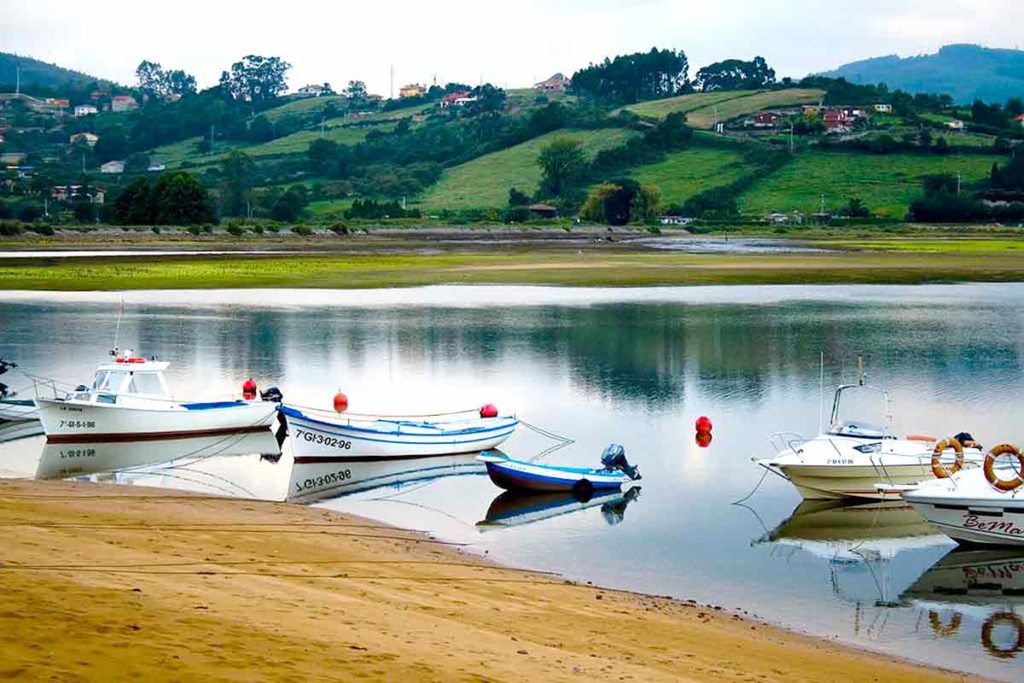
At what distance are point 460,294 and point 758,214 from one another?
99.0 metres

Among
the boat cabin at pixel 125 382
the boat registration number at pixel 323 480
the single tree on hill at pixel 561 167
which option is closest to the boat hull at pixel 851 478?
the boat registration number at pixel 323 480

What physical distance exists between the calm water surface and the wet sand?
7.15ft

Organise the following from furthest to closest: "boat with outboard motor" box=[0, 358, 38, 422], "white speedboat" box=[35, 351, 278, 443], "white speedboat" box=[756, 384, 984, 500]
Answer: "boat with outboard motor" box=[0, 358, 38, 422], "white speedboat" box=[35, 351, 278, 443], "white speedboat" box=[756, 384, 984, 500]

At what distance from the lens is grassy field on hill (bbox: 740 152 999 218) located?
566ft

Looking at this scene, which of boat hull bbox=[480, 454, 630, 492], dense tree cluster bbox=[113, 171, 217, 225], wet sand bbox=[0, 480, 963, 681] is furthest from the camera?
dense tree cluster bbox=[113, 171, 217, 225]

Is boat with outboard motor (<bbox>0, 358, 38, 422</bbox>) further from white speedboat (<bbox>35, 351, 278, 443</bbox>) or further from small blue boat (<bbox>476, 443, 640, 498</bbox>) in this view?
small blue boat (<bbox>476, 443, 640, 498</bbox>)

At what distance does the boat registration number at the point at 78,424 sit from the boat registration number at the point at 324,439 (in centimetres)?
617

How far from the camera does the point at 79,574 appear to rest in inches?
647

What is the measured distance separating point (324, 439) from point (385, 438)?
152 cm

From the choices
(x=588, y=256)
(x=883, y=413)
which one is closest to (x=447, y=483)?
(x=883, y=413)

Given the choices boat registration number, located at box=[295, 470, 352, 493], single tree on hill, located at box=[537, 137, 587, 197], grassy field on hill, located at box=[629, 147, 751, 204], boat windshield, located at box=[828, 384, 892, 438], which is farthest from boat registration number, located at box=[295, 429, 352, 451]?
single tree on hill, located at box=[537, 137, 587, 197]

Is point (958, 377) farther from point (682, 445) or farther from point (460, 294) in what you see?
point (460, 294)

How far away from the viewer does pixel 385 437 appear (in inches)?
1323

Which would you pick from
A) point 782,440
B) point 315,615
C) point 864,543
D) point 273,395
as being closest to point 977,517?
point 864,543
